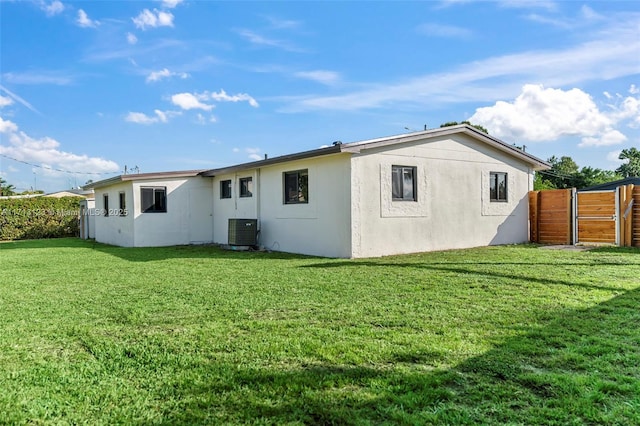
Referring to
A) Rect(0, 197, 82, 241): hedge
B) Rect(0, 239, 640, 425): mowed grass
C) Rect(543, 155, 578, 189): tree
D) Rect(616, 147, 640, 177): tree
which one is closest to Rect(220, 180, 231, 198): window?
Rect(0, 239, 640, 425): mowed grass

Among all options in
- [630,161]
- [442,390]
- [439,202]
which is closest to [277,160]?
[439,202]

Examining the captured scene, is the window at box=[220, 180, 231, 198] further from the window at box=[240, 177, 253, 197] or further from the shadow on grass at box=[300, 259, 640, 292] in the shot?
the shadow on grass at box=[300, 259, 640, 292]

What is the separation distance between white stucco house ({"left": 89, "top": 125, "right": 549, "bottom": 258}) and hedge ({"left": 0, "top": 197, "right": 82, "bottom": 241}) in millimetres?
8797

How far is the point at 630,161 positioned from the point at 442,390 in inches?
1976

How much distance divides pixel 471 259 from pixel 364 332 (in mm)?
6778

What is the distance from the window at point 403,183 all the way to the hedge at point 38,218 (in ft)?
67.6

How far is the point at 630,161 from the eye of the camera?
42.4m

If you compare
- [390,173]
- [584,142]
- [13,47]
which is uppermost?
[13,47]

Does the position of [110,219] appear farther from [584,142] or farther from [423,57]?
[584,142]

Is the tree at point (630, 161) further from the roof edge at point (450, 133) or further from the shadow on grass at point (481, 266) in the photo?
the shadow on grass at point (481, 266)

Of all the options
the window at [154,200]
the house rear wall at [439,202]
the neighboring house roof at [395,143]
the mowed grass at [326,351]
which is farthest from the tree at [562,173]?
the mowed grass at [326,351]

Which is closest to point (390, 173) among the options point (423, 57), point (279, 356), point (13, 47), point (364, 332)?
point (423, 57)

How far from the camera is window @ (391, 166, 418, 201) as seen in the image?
11922 millimetres

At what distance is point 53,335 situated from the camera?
14.2ft
